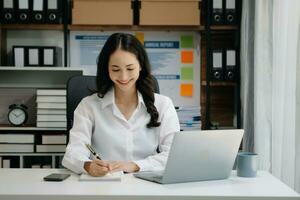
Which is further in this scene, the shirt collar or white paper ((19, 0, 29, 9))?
white paper ((19, 0, 29, 9))

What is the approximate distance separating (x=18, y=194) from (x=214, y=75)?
2.17 meters

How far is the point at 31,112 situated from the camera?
344cm

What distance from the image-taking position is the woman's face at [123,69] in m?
1.84

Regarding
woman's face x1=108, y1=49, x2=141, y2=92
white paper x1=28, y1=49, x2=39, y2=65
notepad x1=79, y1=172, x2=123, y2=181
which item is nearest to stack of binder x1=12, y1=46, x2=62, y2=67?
white paper x1=28, y1=49, x2=39, y2=65

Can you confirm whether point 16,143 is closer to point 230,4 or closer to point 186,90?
point 186,90

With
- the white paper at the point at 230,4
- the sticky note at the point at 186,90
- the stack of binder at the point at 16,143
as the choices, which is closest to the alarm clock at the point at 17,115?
the stack of binder at the point at 16,143

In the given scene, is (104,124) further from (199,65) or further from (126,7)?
(199,65)

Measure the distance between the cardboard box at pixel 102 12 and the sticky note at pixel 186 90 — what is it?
0.69m

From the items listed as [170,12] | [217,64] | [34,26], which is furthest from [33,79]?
[217,64]

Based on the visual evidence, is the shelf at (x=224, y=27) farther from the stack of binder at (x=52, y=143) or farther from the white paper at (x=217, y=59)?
the stack of binder at (x=52, y=143)

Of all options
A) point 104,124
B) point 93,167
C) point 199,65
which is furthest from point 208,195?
point 199,65

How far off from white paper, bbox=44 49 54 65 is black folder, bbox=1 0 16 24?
0.35 m

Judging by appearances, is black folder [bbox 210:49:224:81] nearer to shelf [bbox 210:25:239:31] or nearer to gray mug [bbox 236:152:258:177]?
shelf [bbox 210:25:239:31]

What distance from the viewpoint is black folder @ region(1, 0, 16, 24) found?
A: 10.4 ft
